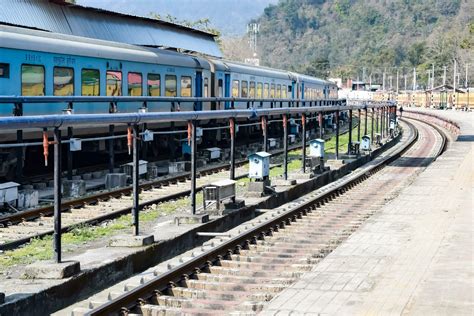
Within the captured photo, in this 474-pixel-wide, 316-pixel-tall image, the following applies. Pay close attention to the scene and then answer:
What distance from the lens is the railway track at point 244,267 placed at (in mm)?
9297

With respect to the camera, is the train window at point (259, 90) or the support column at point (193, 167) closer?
the support column at point (193, 167)

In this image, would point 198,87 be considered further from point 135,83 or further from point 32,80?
point 32,80

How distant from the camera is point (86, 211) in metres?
16.1

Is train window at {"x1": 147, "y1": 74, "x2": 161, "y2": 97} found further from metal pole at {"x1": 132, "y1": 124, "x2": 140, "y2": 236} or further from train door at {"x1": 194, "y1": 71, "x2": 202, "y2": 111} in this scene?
metal pole at {"x1": 132, "y1": 124, "x2": 140, "y2": 236}

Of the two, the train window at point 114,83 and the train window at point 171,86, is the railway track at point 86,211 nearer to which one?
the train window at point 114,83

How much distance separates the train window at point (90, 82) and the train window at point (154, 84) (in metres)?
3.65

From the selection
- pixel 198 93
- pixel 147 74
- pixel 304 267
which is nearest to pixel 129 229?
pixel 304 267

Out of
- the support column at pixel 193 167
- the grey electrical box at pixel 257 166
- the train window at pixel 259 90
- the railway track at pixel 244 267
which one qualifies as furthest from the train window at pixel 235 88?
the support column at pixel 193 167

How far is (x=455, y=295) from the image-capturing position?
29.4 feet

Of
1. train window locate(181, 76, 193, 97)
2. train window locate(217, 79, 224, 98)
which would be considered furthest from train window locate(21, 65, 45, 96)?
train window locate(217, 79, 224, 98)

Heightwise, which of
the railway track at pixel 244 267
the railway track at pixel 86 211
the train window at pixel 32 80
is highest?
the train window at pixel 32 80

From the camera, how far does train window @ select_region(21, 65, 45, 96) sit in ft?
60.9

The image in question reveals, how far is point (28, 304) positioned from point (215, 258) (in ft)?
12.0

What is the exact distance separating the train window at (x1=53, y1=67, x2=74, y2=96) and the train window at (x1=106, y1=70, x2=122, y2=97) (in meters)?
2.15
